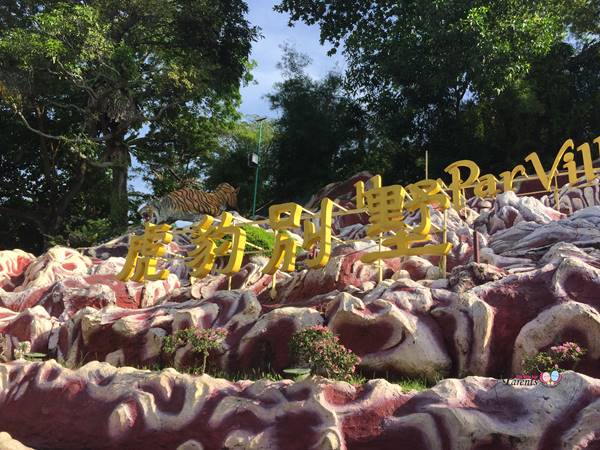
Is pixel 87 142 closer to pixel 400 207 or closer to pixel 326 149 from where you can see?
pixel 326 149

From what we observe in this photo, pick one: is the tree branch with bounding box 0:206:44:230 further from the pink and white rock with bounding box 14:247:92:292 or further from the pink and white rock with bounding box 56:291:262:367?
the pink and white rock with bounding box 56:291:262:367

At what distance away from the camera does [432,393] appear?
408 cm

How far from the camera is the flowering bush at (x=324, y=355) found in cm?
503

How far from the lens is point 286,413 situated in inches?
167

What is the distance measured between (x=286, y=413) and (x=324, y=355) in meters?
0.88

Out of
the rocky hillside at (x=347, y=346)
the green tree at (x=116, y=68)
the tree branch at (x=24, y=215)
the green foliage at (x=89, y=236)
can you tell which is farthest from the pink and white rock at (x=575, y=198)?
the tree branch at (x=24, y=215)

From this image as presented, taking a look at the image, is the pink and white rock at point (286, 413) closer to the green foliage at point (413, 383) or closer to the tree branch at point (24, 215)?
the green foliage at point (413, 383)

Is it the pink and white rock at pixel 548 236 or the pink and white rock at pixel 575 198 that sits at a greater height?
the pink and white rock at pixel 575 198

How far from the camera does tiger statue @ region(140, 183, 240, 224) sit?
17.5 m

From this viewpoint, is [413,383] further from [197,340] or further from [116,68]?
[116,68]

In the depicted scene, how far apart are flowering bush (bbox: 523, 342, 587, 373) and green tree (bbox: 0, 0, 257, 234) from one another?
1516cm

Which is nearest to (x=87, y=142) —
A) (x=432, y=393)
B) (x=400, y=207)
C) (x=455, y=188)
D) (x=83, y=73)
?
(x=83, y=73)

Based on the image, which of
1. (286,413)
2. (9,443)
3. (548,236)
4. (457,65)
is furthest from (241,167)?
(286,413)

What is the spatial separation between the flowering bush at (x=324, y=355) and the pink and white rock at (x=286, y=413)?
0.54 metres
